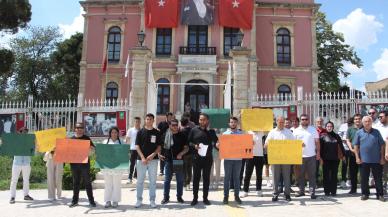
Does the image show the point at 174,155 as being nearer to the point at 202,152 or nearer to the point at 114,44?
the point at 202,152

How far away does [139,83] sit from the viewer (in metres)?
13.6

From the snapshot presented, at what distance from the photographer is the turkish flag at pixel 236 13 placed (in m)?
24.8

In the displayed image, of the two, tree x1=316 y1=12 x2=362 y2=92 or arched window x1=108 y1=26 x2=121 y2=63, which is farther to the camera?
tree x1=316 y1=12 x2=362 y2=92

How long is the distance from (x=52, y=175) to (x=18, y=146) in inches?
35.1

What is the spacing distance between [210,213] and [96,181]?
4.55 m

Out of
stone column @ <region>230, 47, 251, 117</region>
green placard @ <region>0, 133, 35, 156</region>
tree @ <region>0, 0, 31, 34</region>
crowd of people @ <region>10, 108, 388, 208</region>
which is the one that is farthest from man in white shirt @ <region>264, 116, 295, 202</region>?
tree @ <region>0, 0, 31, 34</region>

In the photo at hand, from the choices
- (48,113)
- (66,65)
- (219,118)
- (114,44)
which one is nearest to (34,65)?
(66,65)

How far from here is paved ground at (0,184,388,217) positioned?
635cm

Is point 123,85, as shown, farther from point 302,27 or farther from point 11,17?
point 302,27

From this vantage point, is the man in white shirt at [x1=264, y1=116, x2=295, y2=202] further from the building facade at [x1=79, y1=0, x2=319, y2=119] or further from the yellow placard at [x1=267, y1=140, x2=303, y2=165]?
the building facade at [x1=79, y1=0, x2=319, y2=119]

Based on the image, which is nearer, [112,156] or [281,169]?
[112,156]

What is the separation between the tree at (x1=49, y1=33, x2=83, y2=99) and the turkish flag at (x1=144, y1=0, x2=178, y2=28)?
46.9 feet

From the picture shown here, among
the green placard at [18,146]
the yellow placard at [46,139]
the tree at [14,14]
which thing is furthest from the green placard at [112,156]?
the tree at [14,14]

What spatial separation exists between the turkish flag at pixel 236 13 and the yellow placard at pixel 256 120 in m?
17.4
